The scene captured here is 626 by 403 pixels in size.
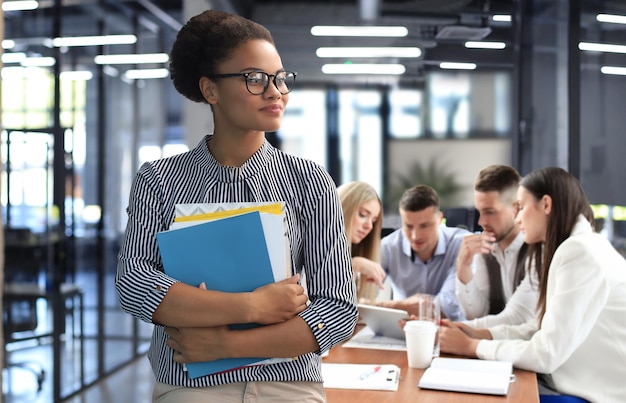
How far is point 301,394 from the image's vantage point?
4.41ft

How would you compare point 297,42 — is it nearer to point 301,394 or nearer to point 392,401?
point 392,401

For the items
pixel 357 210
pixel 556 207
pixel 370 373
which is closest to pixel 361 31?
pixel 357 210

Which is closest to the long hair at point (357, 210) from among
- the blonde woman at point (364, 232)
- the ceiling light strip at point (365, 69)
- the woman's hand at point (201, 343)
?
the blonde woman at point (364, 232)

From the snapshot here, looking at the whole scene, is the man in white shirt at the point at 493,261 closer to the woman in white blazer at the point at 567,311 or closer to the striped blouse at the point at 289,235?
the woman in white blazer at the point at 567,311

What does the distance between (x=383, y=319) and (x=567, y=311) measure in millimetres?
682

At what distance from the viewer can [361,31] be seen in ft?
12.1

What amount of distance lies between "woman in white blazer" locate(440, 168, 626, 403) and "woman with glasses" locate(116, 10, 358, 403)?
1.26 metres

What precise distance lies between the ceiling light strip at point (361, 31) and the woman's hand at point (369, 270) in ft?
4.00

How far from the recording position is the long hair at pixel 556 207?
271 cm

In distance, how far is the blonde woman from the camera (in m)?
3.13

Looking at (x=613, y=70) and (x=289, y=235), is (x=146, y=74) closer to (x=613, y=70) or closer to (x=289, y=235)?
(x=613, y=70)

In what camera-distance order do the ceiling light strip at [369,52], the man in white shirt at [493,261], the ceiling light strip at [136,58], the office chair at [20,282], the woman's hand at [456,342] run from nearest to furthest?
the woman's hand at [456,342], the man in white shirt at [493,261], the ceiling light strip at [369,52], the office chair at [20,282], the ceiling light strip at [136,58]

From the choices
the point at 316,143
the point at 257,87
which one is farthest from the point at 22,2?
the point at 257,87

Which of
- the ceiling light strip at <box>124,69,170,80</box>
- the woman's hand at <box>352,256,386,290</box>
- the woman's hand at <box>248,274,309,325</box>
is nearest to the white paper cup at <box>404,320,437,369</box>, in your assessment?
the woman's hand at <box>352,256,386,290</box>
